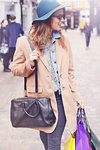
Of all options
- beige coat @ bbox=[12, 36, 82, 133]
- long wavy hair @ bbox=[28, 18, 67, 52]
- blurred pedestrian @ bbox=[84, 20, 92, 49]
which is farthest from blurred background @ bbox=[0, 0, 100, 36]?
blurred pedestrian @ bbox=[84, 20, 92, 49]

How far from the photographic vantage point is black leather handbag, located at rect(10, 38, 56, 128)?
264cm

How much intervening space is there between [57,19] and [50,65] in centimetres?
38

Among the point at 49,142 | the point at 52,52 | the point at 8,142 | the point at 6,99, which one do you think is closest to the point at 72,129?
the point at 49,142

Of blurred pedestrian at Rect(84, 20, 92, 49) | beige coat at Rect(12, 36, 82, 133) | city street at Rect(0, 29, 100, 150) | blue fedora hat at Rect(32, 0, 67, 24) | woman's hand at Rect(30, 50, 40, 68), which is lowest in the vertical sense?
city street at Rect(0, 29, 100, 150)

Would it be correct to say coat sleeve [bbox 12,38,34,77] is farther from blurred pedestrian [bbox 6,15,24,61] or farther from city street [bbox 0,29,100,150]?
blurred pedestrian [bbox 6,15,24,61]

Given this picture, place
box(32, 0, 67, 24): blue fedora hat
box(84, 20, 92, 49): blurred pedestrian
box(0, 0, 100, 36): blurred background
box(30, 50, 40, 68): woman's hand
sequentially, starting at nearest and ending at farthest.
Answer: box(30, 50, 40, 68): woman's hand < box(32, 0, 67, 24): blue fedora hat < box(84, 20, 92, 49): blurred pedestrian < box(0, 0, 100, 36): blurred background

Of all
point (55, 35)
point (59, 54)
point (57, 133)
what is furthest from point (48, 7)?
point (57, 133)

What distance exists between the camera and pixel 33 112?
8.68 ft

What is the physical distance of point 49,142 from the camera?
→ 2809 millimetres

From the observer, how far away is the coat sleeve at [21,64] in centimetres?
268

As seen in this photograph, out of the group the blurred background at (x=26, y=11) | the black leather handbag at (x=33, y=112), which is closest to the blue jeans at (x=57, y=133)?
the black leather handbag at (x=33, y=112)

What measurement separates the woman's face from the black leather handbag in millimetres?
453

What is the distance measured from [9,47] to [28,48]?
24.9ft

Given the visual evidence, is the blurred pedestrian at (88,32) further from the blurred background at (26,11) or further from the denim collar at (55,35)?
the denim collar at (55,35)
